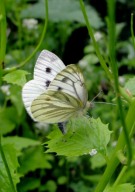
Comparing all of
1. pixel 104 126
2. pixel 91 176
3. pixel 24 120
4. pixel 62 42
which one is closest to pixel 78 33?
Answer: pixel 62 42

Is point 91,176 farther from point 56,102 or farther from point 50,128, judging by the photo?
point 56,102

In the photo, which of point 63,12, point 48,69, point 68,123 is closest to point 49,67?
point 48,69

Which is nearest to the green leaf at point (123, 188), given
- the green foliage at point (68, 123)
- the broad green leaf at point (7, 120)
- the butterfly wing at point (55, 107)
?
the green foliage at point (68, 123)

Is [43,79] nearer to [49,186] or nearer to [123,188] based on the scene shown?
[123,188]

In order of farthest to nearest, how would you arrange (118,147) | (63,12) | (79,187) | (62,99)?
(63,12) → (79,187) → (62,99) → (118,147)

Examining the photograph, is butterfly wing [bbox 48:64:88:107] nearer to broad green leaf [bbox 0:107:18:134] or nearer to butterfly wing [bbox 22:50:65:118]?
butterfly wing [bbox 22:50:65:118]

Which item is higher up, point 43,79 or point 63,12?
point 43,79
